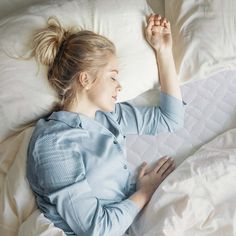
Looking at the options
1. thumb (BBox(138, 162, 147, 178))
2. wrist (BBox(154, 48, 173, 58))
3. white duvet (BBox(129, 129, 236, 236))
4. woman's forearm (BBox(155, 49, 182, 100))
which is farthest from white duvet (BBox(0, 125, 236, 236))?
wrist (BBox(154, 48, 173, 58))

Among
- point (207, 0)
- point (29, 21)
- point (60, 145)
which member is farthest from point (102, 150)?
point (207, 0)

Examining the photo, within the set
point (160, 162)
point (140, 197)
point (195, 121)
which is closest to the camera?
point (140, 197)

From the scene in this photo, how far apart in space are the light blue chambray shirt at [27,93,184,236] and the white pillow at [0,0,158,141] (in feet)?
0.24

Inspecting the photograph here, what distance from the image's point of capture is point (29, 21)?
1.11 meters

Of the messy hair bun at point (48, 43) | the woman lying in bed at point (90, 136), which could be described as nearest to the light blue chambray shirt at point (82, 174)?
the woman lying in bed at point (90, 136)

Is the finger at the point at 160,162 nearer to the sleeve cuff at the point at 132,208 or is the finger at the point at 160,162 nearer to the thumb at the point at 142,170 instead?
the thumb at the point at 142,170

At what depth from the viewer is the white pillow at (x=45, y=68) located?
1.06 meters

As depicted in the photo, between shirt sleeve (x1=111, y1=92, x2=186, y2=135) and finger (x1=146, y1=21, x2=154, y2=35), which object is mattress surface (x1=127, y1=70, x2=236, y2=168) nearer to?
shirt sleeve (x1=111, y1=92, x2=186, y2=135)

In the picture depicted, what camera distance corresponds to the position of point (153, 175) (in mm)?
1078

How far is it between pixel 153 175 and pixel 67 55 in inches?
15.7

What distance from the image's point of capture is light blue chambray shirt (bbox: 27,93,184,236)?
3.01 feet

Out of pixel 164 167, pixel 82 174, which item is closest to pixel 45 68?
pixel 82 174

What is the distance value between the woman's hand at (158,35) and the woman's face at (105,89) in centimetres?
19

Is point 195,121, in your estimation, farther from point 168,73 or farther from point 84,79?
point 84,79
